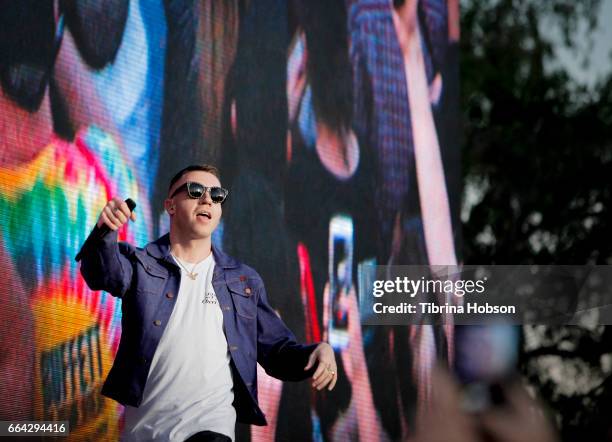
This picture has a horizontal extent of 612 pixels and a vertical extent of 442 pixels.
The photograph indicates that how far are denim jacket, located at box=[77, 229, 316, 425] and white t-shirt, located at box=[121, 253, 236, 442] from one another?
32mm

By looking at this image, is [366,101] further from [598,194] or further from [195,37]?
[598,194]

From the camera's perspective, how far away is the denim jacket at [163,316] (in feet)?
11.2

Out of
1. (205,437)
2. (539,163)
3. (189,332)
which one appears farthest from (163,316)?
(539,163)

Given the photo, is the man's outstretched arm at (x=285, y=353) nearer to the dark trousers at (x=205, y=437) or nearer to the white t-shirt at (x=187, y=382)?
the white t-shirt at (x=187, y=382)

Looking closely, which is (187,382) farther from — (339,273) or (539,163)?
(539,163)

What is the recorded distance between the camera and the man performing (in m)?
3.40

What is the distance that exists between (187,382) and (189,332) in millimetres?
165

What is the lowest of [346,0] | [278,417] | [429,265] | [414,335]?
[278,417]

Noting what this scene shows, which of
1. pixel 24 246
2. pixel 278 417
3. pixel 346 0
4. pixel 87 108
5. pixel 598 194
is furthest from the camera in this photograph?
pixel 598 194

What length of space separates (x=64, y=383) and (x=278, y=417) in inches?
56.3

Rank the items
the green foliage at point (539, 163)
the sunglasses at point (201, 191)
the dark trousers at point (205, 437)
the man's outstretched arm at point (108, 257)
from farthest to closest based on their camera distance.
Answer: the green foliage at point (539, 163) < the sunglasses at point (201, 191) < the dark trousers at point (205, 437) < the man's outstretched arm at point (108, 257)

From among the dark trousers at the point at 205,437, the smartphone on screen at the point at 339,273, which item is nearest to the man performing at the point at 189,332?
the dark trousers at the point at 205,437

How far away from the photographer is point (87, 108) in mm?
5219

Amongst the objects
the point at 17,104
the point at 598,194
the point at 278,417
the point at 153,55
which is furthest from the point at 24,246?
the point at 598,194
